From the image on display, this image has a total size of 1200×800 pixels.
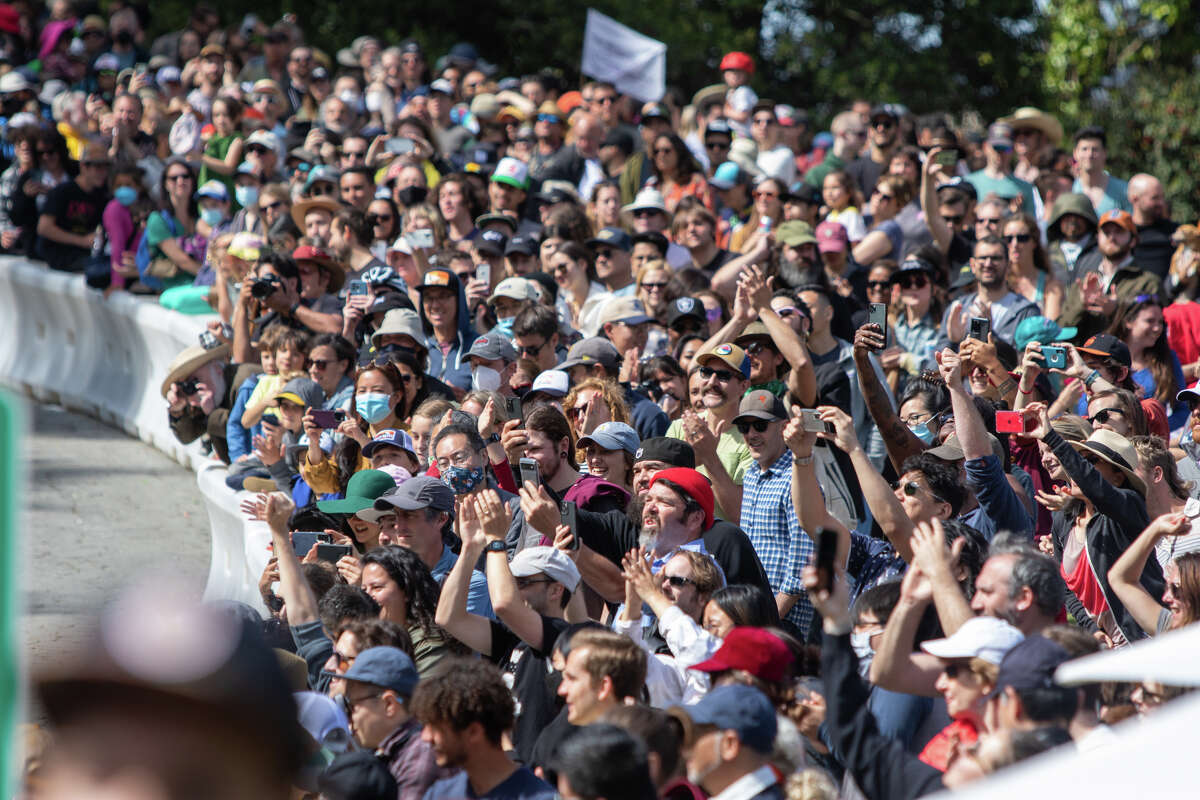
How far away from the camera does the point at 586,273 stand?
432 inches

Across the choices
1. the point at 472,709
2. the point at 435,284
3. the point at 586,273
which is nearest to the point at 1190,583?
the point at 472,709

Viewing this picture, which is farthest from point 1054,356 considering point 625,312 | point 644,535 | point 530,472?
point 625,312

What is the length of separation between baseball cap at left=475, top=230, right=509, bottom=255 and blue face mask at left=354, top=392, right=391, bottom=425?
2.88m

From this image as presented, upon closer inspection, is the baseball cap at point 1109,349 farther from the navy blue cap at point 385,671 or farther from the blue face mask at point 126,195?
the blue face mask at point 126,195

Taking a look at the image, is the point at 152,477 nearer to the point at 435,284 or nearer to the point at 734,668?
the point at 435,284

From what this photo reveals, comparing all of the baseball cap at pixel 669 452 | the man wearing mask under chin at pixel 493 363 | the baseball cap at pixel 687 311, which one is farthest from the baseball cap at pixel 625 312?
the baseball cap at pixel 669 452

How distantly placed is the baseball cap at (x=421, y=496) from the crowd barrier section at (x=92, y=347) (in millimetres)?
5324

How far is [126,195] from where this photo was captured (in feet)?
45.3

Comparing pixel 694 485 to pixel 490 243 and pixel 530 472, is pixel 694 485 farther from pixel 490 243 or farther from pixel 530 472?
pixel 490 243

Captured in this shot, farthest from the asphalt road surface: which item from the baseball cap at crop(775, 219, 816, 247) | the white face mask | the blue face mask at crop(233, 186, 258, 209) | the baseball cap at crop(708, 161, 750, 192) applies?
the baseball cap at crop(708, 161, 750, 192)

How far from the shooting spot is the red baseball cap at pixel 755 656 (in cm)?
483

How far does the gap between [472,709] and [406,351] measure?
451 cm

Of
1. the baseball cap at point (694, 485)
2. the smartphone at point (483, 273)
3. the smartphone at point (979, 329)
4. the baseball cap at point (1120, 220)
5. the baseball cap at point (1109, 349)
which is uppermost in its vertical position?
the baseball cap at point (1120, 220)

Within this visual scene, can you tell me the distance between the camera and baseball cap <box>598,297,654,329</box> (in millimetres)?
9531
